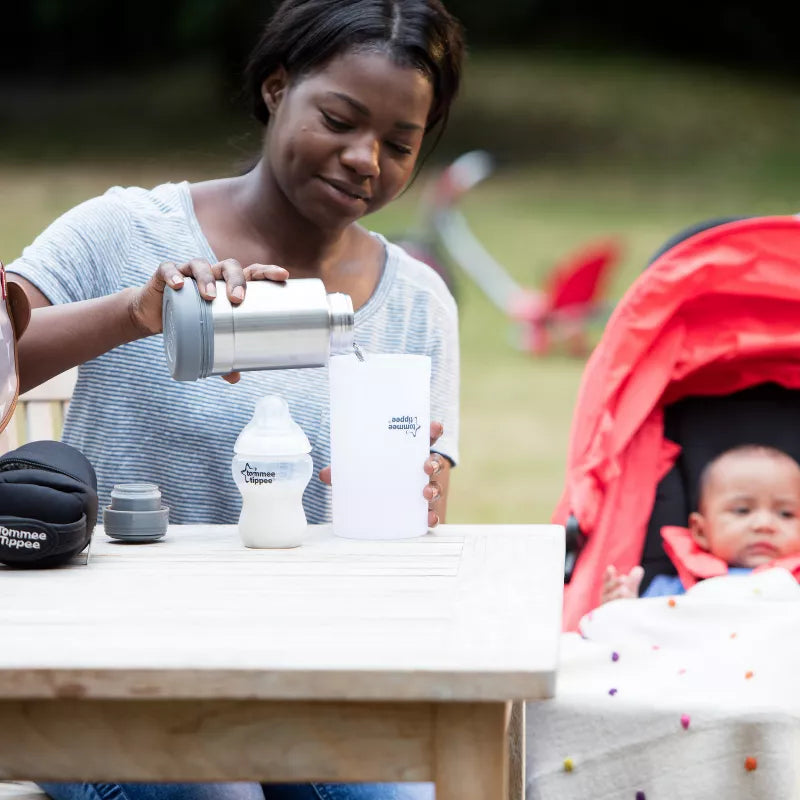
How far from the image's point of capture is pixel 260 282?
1.36 metres

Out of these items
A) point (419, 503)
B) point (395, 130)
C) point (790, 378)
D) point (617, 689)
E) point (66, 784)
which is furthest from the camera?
point (790, 378)

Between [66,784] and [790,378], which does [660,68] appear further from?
[66,784]

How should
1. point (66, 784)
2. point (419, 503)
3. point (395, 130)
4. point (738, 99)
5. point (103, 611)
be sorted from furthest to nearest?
point (738, 99)
point (395, 130)
point (419, 503)
point (66, 784)
point (103, 611)

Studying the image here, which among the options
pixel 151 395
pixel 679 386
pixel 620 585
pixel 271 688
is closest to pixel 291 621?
pixel 271 688

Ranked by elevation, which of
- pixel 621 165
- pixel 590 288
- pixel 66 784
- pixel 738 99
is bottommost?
pixel 66 784

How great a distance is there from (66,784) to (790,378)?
1.63 m

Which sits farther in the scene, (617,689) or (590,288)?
(590,288)

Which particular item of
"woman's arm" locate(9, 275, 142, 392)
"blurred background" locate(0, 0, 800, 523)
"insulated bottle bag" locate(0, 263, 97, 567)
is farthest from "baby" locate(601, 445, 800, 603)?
"blurred background" locate(0, 0, 800, 523)

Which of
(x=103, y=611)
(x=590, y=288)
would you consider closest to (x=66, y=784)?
(x=103, y=611)

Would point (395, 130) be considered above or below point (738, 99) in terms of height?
below

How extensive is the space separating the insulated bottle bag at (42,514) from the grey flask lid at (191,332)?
16cm

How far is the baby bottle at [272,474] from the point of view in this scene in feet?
4.64

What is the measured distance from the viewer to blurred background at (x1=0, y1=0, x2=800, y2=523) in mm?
13664

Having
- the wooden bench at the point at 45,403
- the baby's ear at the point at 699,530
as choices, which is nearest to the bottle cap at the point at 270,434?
the wooden bench at the point at 45,403
